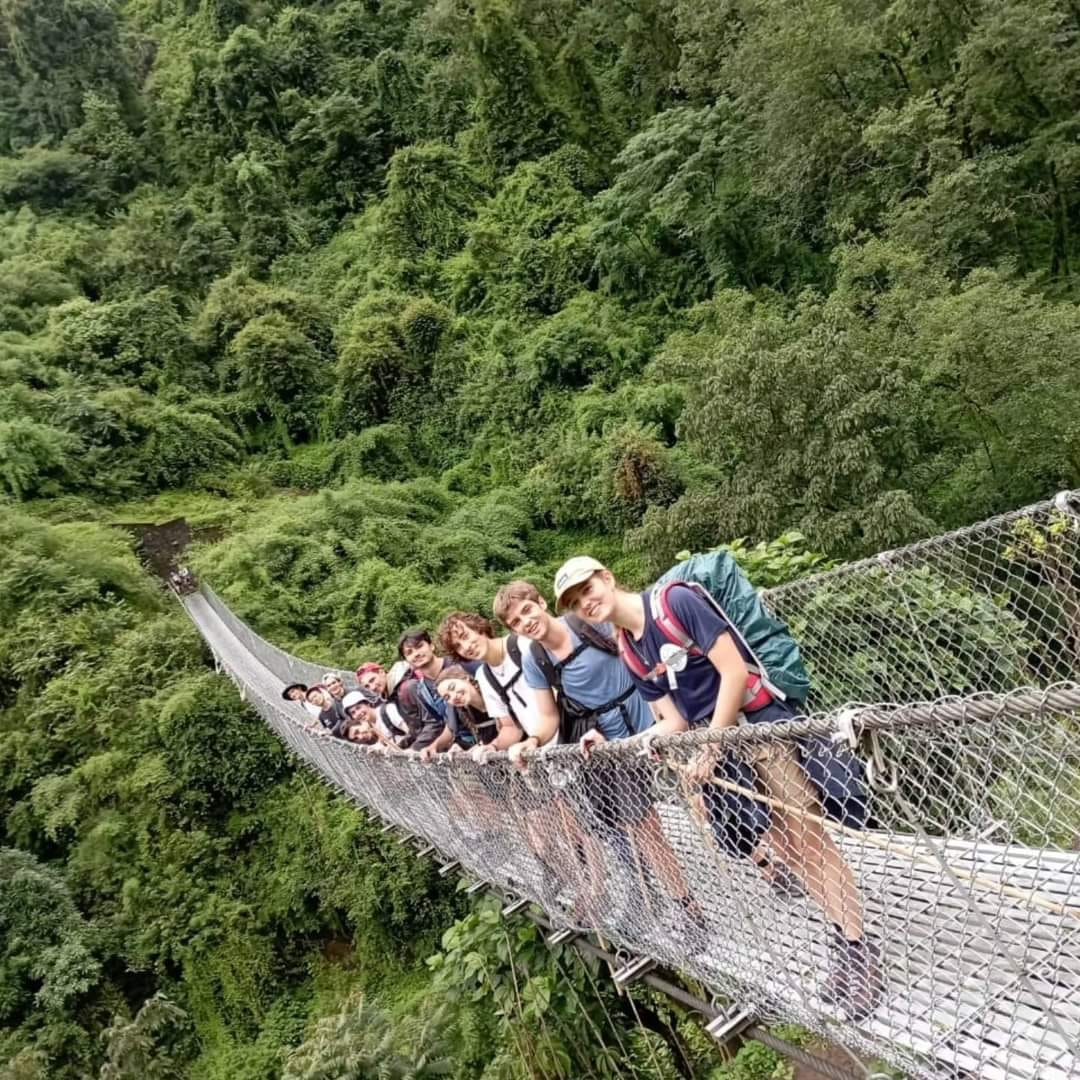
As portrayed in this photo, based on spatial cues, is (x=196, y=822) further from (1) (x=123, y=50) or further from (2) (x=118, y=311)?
(1) (x=123, y=50)

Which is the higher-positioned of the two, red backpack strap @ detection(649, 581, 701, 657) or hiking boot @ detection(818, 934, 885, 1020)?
red backpack strap @ detection(649, 581, 701, 657)

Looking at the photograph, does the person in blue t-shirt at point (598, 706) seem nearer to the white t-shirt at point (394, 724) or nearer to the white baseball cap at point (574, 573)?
the white baseball cap at point (574, 573)

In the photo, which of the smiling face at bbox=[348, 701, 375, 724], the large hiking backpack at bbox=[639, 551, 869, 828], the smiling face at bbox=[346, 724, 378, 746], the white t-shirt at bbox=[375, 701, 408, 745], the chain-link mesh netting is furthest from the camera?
the smiling face at bbox=[348, 701, 375, 724]

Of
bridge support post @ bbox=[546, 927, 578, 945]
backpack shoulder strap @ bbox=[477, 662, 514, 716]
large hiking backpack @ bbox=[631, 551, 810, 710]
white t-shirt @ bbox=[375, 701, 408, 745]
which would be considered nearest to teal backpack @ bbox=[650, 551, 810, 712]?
large hiking backpack @ bbox=[631, 551, 810, 710]

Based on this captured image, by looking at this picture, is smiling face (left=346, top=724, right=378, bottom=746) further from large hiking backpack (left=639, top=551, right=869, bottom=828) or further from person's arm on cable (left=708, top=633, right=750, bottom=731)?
person's arm on cable (left=708, top=633, right=750, bottom=731)

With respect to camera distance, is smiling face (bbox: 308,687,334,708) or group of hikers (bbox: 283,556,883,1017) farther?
smiling face (bbox: 308,687,334,708)

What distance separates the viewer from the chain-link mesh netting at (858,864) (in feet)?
3.27

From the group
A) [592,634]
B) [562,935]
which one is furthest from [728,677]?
[562,935]

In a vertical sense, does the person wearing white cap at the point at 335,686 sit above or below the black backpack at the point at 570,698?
below

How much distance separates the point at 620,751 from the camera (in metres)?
1.54

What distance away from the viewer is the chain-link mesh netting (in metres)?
1.00

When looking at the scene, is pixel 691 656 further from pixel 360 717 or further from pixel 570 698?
pixel 360 717

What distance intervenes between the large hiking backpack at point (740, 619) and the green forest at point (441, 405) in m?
1.92

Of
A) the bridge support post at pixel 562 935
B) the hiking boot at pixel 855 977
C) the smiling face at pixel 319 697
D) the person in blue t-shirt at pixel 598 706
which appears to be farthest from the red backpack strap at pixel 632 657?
the smiling face at pixel 319 697
